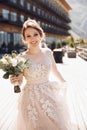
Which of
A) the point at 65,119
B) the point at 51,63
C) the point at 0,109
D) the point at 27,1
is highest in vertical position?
the point at 27,1

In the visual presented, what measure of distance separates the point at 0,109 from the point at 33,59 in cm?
372

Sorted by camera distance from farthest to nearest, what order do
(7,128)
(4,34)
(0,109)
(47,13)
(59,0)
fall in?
1. (59,0)
2. (47,13)
3. (4,34)
4. (0,109)
5. (7,128)

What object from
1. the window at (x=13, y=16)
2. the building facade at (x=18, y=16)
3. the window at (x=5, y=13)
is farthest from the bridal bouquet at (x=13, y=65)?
the window at (x=13, y=16)

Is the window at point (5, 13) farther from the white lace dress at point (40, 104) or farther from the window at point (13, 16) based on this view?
the white lace dress at point (40, 104)

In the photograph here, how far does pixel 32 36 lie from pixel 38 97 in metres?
0.76

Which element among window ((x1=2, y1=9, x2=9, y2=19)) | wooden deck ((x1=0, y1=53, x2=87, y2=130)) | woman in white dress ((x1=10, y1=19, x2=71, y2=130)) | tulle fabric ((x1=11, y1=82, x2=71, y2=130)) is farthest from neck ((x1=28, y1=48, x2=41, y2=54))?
window ((x1=2, y1=9, x2=9, y2=19))

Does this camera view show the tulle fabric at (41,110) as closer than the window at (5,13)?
Yes

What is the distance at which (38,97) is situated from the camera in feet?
16.4

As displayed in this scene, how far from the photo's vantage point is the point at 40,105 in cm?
496

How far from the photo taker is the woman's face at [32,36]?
4.79 m

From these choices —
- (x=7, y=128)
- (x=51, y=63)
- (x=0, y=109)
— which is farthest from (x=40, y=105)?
(x=0, y=109)

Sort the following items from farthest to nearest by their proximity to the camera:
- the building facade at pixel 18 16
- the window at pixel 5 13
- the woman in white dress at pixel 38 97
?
the building facade at pixel 18 16, the window at pixel 5 13, the woman in white dress at pixel 38 97

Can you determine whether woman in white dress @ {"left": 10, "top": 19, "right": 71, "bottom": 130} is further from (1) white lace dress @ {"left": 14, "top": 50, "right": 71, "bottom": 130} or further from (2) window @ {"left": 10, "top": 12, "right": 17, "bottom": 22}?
(2) window @ {"left": 10, "top": 12, "right": 17, "bottom": 22}

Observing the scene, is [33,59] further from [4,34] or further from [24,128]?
[4,34]
